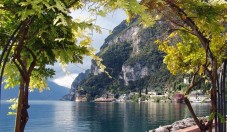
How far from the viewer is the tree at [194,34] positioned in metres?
8.28

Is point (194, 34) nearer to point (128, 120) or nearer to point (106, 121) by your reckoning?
point (128, 120)

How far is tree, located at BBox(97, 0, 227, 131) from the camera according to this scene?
27.2ft

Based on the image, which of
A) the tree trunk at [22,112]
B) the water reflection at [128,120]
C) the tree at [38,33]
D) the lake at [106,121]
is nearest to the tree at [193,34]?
the tree at [38,33]

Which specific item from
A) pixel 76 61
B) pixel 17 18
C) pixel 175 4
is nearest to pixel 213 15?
pixel 175 4

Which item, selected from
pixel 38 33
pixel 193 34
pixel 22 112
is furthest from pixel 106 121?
pixel 38 33

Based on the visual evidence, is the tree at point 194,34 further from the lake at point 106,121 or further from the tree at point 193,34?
the lake at point 106,121

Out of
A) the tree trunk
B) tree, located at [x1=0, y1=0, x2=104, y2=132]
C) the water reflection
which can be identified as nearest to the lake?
the water reflection

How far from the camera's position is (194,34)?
920 cm

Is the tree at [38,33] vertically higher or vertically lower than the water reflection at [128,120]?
higher

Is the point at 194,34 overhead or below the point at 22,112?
overhead

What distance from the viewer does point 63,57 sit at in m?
4.66

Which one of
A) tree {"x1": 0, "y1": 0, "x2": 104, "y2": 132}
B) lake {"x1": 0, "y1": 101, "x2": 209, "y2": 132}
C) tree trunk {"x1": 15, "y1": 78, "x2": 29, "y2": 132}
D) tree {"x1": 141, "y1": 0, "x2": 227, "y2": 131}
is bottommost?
lake {"x1": 0, "y1": 101, "x2": 209, "y2": 132}

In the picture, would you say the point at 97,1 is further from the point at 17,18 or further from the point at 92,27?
the point at 17,18

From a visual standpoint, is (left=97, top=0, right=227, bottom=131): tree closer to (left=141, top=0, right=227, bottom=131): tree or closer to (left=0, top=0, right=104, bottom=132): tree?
(left=141, top=0, right=227, bottom=131): tree
